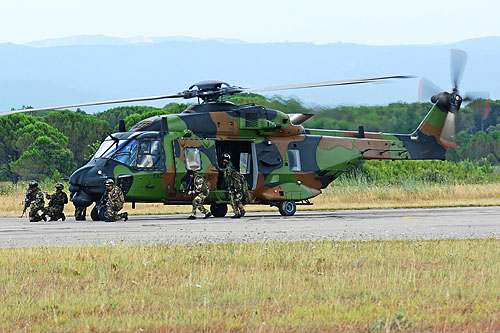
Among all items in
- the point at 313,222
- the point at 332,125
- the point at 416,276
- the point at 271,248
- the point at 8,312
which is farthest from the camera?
the point at 332,125

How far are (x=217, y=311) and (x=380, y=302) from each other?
1.85 meters

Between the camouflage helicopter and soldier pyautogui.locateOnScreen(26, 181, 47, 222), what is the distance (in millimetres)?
1986

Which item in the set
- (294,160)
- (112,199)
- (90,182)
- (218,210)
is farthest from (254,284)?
(294,160)

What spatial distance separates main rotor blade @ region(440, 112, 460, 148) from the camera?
1138 inches

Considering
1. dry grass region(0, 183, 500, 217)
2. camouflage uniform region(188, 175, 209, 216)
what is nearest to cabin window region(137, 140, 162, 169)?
camouflage uniform region(188, 175, 209, 216)

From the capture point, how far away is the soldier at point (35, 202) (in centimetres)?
2377

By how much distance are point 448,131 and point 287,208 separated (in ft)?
26.1

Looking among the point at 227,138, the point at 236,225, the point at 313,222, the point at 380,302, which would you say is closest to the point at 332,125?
the point at 227,138

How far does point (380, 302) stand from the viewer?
27.3ft

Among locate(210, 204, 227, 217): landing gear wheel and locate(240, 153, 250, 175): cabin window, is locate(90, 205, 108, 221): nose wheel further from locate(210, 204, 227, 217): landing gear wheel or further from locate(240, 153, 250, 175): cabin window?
locate(240, 153, 250, 175): cabin window

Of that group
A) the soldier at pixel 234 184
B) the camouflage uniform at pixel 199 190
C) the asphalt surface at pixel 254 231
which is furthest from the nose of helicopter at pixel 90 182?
the soldier at pixel 234 184

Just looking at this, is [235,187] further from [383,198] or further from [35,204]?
[383,198]

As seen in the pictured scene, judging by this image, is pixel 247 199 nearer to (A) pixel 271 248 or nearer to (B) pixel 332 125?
(B) pixel 332 125

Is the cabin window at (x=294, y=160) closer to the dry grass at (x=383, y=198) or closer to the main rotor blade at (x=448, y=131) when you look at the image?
the dry grass at (x=383, y=198)
